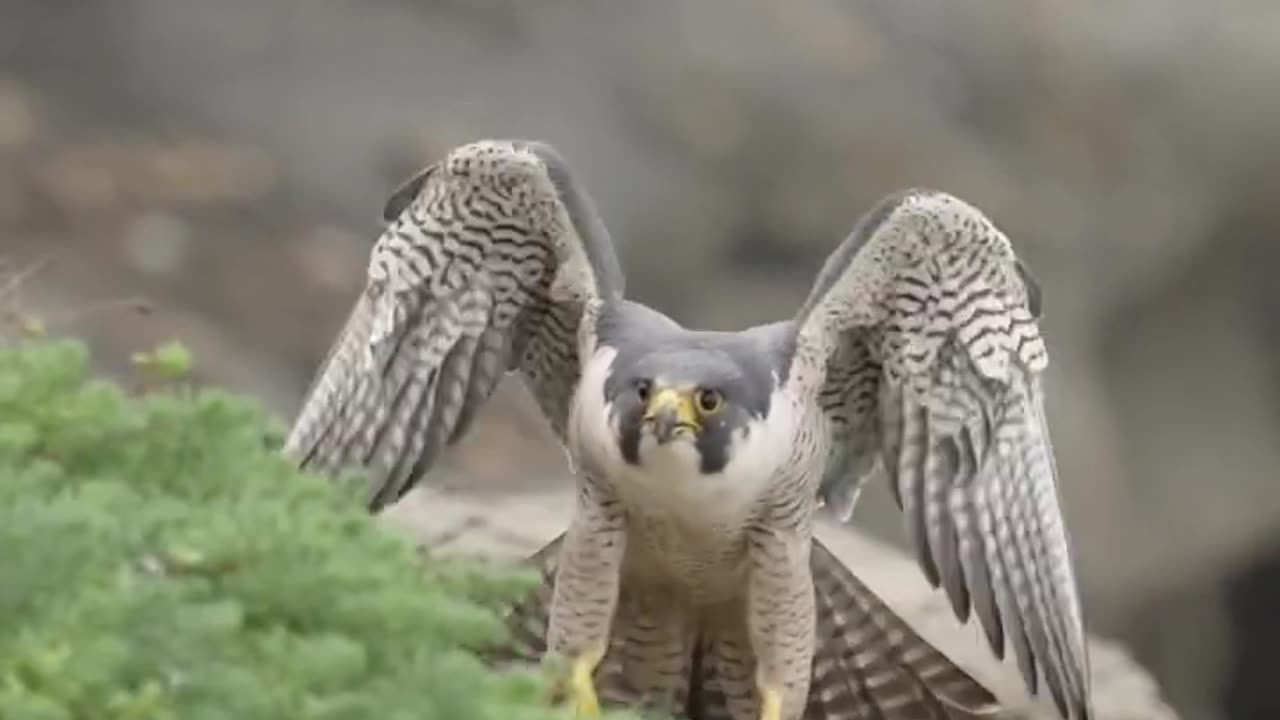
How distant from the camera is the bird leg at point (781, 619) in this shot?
2221 millimetres

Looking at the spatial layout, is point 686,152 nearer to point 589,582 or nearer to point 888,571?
point 888,571

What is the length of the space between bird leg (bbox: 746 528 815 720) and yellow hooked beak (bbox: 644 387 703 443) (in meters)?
0.27

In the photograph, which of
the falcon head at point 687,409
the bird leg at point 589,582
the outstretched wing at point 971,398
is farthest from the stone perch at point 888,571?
the falcon head at point 687,409

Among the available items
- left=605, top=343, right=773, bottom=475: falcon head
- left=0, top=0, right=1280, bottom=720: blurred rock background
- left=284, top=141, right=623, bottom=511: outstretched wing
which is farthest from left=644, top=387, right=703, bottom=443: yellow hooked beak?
left=0, top=0, right=1280, bottom=720: blurred rock background

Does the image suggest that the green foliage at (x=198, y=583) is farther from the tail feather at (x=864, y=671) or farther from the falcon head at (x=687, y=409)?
the tail feather at (x=864, y=671)

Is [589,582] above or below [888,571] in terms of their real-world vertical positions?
below

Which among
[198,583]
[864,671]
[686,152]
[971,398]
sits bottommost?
[198,583]

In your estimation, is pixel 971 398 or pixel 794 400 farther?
pixel 971 398

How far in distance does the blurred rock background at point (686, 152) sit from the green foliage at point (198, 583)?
8.54 feet

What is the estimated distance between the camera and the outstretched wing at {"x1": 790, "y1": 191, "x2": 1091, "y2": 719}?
2.37m

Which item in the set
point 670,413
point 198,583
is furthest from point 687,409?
point 198,583

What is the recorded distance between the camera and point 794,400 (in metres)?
2.17

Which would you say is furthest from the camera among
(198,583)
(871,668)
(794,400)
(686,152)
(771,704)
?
(686,152)

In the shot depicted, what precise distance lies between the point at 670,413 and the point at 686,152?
89.0 inches
